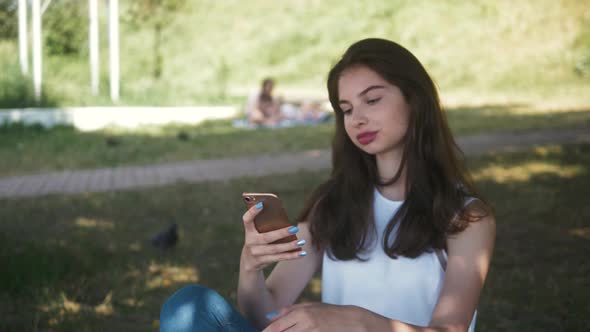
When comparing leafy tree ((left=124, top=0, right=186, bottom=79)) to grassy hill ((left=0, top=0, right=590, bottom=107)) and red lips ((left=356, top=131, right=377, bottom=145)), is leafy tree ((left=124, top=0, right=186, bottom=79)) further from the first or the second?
red lips ((left=356, top=131, right=377, bottom=145))

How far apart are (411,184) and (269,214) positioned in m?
0.52

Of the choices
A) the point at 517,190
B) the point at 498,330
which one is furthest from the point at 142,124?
the point at 498,330

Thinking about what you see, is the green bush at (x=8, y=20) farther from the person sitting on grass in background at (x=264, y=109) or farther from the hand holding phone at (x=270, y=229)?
the hand holding phone at (x=270, y=229)

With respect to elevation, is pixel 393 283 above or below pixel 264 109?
above

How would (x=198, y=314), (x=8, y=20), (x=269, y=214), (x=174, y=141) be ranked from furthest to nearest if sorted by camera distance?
1. (x=8, y=20)
2. (x=174, y=141)
3. (x=198, y=314)
4. (x=269, y=214)

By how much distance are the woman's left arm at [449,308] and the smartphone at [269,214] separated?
0.22 meters

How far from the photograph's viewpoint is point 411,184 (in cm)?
218

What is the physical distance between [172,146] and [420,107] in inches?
322

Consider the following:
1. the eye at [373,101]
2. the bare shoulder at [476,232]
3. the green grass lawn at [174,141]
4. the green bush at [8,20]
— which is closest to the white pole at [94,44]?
the green grass lawn at [174,141]

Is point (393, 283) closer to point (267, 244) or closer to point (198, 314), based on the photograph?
point (267, 244)

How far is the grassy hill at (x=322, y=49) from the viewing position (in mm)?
15430

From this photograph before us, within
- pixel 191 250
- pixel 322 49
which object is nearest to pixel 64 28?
pixel 322 49

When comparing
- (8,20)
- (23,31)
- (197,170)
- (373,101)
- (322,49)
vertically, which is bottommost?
(322,49)

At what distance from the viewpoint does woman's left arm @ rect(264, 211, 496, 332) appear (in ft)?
5.71
